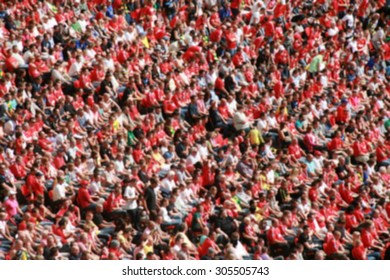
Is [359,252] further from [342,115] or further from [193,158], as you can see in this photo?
[342,115]

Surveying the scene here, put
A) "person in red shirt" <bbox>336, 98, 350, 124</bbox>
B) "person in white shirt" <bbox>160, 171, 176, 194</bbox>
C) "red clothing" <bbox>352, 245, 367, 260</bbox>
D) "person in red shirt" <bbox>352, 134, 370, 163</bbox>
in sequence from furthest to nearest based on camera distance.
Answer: "person in red shirt" <bbox>336, 98, 350, 124</bbox>
"person in red shirt" <bbox>352, 134, 370, 163</bbox>
"person in white shirt" <bbox>160, 171, 176, 194</bbox>
"red clothing" <bbox>352, 245, 367, 260</bbox>

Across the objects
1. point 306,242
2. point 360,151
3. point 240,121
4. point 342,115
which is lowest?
point 306,242

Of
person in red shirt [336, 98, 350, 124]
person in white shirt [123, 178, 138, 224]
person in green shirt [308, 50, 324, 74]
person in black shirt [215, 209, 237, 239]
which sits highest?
person in green shirt [308, 50, 324, 74]

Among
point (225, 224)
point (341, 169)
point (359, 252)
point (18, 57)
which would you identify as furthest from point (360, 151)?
point (18, 57)

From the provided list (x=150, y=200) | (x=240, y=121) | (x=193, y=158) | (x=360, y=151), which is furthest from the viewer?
(x=360, y=151)

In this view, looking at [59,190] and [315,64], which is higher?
[315,64]

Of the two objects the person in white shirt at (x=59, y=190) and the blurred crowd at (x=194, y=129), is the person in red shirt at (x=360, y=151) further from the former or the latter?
the person in white shirt at (x=59, y=190)

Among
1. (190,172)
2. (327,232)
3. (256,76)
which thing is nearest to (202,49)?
(256,76)

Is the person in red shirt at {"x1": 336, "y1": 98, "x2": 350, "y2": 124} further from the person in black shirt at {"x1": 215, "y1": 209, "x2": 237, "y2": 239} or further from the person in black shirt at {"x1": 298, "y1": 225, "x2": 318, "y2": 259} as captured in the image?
the person in black shirt at {"x1": 215, "y1": 209, "x2": 237, "y2": 239}

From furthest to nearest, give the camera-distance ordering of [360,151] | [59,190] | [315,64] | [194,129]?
[315,64], [360,151], [194,129], [59,190]

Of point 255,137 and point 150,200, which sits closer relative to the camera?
point 150,200

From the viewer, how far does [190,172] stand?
72.1 feet

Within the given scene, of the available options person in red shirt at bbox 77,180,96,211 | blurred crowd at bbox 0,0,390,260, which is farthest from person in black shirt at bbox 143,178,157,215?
person in red shirt at bbox 77,180,96,211

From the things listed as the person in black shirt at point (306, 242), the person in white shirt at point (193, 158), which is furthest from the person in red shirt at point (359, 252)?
the person in white shirt at point (193, 158)
